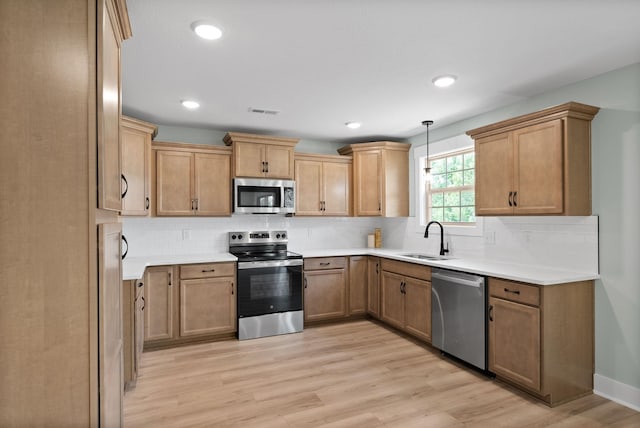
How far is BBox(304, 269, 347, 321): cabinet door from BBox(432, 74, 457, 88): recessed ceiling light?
97.9 inches

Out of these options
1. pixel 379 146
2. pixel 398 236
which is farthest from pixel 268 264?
pixel 379 146

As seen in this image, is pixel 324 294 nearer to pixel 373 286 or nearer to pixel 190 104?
pixel 373 286

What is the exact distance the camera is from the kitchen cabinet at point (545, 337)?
101 inches

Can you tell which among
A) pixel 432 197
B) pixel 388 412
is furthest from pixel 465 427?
pixel 432 197

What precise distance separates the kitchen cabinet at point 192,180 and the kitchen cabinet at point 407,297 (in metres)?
2.07

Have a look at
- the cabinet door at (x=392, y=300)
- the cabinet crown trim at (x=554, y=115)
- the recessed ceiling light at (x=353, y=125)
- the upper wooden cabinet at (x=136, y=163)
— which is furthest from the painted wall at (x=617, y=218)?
the upper wooden cabinet at (x=136, y=163)

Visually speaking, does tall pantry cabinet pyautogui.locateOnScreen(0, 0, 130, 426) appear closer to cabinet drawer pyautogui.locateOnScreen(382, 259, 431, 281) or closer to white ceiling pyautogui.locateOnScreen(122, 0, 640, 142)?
white ceiling pyautogui.locateOnScreen(122, 0, 640, 142)

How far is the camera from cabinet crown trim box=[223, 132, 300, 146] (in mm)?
4195

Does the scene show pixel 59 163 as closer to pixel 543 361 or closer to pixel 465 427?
pixel 465 427

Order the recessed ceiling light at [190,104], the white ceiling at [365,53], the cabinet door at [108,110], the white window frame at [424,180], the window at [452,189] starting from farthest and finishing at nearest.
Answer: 1. the window at [452,189]
2. the white window frame at [424,180]
3. the recessed ceiling light at [190,104]
4. the white ceiling at [365,53]
5. the cabinet door at [108,110]

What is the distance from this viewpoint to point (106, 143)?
4.22 feet

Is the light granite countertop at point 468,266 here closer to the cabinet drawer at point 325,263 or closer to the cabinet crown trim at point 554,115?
the cabinet drawer at point 325,263

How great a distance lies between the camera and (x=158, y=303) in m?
3.69

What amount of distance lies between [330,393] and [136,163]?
2795 millimetres
